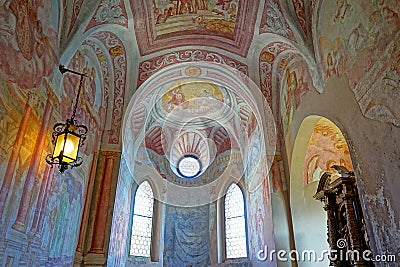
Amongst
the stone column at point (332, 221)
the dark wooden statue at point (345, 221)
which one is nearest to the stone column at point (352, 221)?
the dark wooden statue at point (345, 221)

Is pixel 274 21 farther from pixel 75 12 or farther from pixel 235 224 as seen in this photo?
pixel 235 224

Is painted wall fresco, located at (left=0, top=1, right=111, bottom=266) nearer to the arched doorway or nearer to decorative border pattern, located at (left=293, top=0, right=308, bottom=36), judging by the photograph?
decorative border pattern, located at (left=293, top=0, right=308, bottom=36)

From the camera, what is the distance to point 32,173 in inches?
176

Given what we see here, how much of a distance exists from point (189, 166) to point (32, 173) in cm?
1108

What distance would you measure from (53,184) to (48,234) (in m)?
0.83

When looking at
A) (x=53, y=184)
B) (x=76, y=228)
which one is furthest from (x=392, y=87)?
(x=76, y=228)

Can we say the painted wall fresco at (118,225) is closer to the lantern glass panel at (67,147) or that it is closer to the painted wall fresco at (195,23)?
the lantern glass panel at (67,147)

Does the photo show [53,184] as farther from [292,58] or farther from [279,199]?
[292,58]

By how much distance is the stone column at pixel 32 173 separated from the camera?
4172mm

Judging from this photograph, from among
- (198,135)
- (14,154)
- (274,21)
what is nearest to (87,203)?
(14,154)

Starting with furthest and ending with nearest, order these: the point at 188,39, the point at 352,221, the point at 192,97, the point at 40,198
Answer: the point at 192,97
the point at 188,39
the point at 352,221
the point at 40,198

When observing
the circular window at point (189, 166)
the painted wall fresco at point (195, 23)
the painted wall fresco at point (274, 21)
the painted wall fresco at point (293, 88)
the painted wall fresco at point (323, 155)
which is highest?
the painted wall fresco at point (195, 23)

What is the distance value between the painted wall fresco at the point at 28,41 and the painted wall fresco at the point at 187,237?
9.55 m

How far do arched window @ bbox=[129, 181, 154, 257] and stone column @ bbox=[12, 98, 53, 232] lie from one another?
8.30 m
